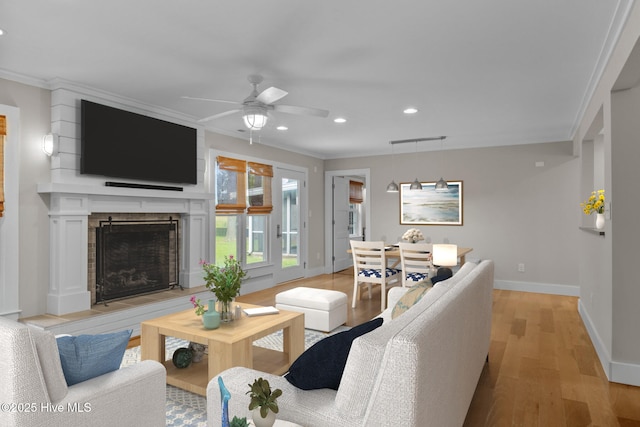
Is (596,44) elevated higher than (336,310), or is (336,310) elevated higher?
(596,44)

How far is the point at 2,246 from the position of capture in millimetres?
3432

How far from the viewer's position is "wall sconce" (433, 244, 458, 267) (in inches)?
152

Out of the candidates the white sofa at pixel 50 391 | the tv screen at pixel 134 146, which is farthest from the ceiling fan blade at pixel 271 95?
the white sofa at pixel 50 391

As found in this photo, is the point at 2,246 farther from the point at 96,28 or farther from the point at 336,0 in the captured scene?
the point at 336,0

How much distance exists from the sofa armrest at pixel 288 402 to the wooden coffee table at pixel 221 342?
0.77m

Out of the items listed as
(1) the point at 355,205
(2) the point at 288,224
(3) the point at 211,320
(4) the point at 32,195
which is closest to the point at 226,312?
(3) the point at 211,320

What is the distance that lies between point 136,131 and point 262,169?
2336 millimetres

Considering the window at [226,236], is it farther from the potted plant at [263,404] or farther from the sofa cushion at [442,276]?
the potted plant at [263,404]

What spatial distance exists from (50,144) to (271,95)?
91.0 inches

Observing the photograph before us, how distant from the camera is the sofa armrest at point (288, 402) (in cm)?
145

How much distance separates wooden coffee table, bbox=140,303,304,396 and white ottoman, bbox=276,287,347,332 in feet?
2.91

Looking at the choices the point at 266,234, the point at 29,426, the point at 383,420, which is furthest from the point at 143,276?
the point at 383,420

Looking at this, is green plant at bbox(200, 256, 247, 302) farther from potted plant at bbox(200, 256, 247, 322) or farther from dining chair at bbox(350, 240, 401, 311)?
dining chair at bbox(350, 240, 401, 311)

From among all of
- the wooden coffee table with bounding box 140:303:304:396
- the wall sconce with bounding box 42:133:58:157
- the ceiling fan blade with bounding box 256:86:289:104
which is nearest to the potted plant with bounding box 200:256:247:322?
the wooden coffee table with bounding box 140:303:304:396
